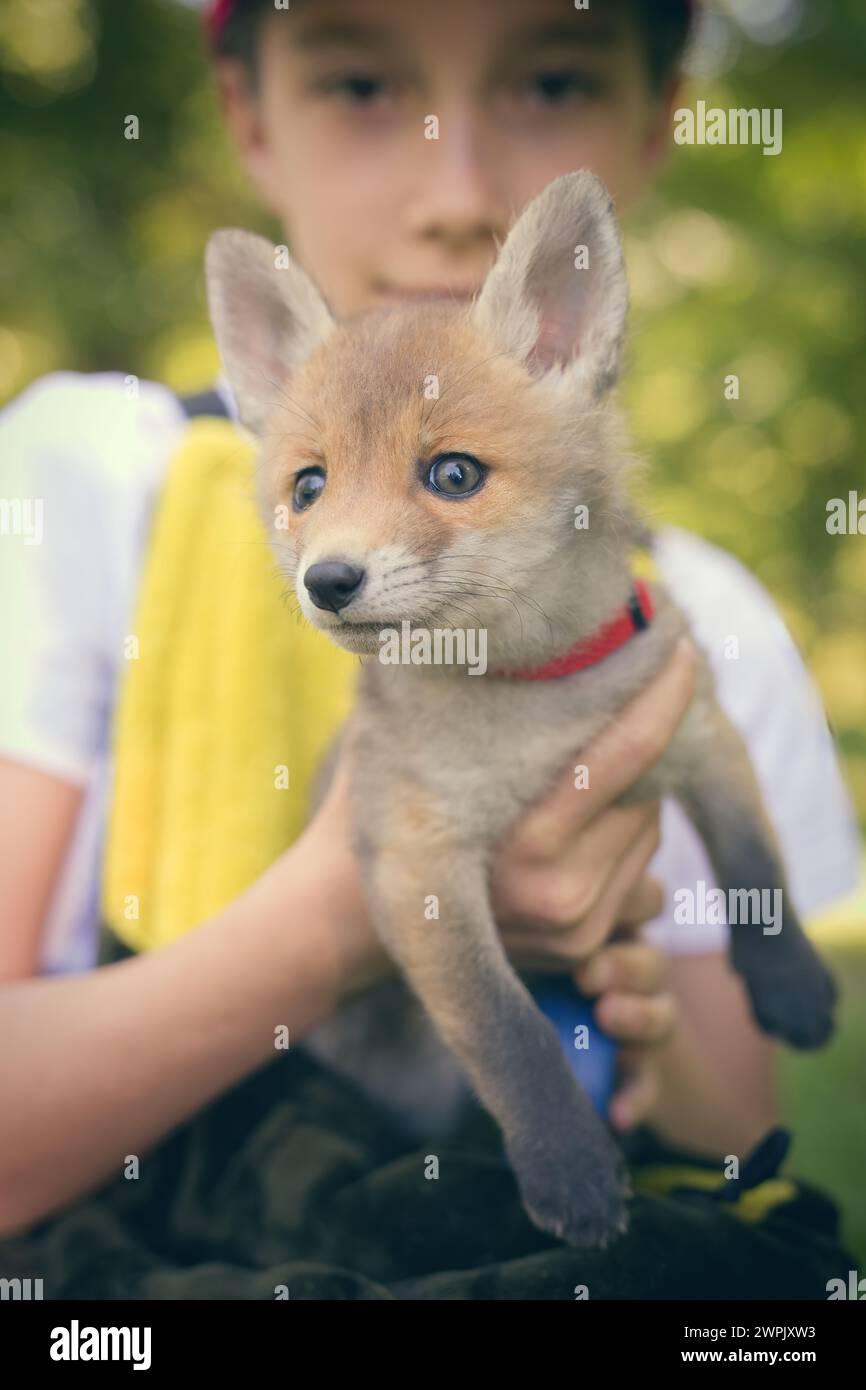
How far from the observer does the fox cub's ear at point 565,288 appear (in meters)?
1.37

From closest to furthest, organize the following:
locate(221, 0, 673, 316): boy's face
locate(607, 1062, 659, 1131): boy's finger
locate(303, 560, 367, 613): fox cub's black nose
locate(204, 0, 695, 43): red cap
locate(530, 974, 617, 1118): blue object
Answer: locate(303, 560, 367, 613): fox cub's black nose → locate(530, 974, 617, 1118): blue object → locate(607, 1062, 659, 1131): boy's finger → locate(221, 0, 673, 316): boy's face → locate(204, 0, 695, 43): red cap

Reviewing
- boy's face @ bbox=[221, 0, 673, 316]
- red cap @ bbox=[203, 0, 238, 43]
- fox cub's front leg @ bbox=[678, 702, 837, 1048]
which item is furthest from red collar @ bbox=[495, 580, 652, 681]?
red cap @ bbox=[203, 0, 238, 43]

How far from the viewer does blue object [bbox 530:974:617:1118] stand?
1.73 meters

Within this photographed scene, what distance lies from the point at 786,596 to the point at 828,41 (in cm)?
239

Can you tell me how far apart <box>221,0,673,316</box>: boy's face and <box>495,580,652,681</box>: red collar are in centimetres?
60

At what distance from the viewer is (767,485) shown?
574 centimetres

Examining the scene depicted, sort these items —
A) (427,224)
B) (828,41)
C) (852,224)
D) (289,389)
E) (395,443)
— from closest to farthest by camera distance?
(395,443) → (289,389) → (427,224) → (828,41) → (852,224)

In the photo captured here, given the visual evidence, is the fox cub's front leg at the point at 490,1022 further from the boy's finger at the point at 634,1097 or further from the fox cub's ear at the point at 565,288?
the fox cub's ear at the point at 565,288

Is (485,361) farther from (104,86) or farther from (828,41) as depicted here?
(104,86)

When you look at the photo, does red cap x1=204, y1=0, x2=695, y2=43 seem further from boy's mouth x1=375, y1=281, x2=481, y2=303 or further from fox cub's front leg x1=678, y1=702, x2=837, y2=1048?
fox cub's front leg x1=678, y1=702, x2=837, y2=1048

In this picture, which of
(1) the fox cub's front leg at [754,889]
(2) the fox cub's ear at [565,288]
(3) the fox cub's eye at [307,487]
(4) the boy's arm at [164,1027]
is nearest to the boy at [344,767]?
(4) the boy's arm at [164,1027]

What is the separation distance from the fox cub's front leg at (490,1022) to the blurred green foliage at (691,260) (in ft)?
11.3

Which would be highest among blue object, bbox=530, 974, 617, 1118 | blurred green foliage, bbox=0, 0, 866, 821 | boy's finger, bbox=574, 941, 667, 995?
blurred green foliage, bbox=0, 0, 866, 821

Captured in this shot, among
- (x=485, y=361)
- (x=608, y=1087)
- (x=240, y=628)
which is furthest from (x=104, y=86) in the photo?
(x=608, y=1087)
